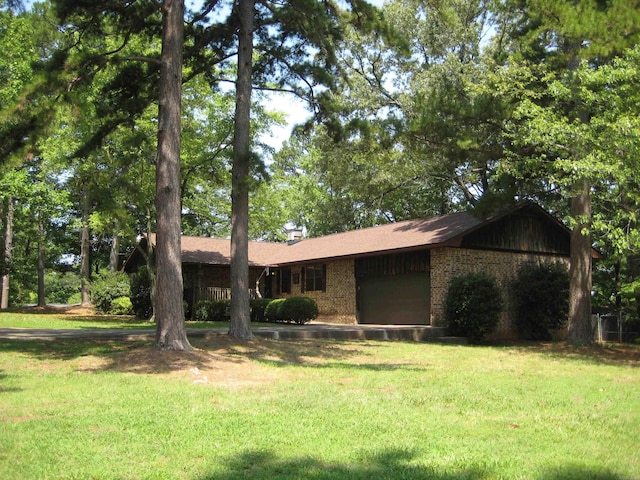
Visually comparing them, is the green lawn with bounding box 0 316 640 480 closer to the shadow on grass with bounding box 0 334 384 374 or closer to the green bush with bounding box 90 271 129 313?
the shadow on grass with bounding box 0 334 384 374

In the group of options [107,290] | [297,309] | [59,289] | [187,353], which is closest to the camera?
[187,353]

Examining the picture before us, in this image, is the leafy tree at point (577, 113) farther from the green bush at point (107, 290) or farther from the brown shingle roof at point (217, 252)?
the green bush at point (107, 290)

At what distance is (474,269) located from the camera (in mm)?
22047

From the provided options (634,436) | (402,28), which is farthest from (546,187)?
(634,436)

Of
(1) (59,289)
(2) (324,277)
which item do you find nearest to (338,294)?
(2) (324,277)

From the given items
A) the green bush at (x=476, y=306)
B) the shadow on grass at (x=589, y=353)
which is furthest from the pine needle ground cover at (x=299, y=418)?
the green bush at (x=476, y=306)

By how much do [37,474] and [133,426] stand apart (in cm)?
157

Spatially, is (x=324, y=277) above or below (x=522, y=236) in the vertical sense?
below

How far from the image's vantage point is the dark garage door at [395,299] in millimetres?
22812

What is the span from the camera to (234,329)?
1487cm

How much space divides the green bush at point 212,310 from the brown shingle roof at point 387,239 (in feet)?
13.9

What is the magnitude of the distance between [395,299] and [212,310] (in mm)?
8298

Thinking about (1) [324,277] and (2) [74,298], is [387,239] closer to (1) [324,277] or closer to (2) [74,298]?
(1) [324,277]

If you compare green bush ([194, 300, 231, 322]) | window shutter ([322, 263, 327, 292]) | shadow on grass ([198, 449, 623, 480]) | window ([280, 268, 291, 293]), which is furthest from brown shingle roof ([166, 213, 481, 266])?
shadow on grass ([198, 449, 623, 480])
